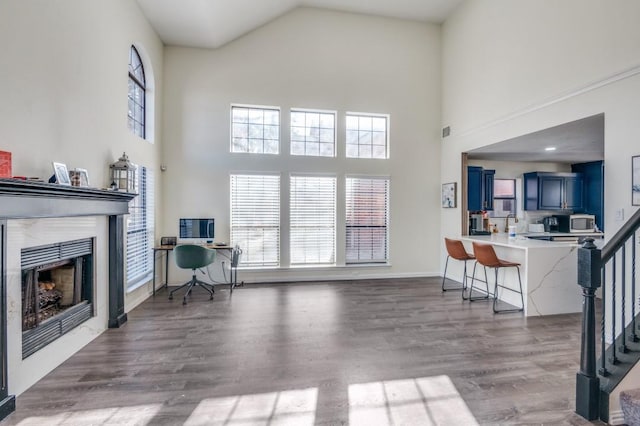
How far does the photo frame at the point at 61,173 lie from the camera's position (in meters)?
2.66

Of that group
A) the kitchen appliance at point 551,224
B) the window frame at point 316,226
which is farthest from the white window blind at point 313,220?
the kitchen appliance at point 551,224

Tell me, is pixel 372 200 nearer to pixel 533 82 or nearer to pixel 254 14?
pixel 533 82

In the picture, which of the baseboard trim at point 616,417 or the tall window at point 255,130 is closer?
the baseboard trim at point 616,417

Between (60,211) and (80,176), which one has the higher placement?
(80,176)

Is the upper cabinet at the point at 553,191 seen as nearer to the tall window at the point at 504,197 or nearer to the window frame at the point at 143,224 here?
the tall window at the point at 504,197

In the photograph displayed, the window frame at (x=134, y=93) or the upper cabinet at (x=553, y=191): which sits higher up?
the window frame at (x=134, y=93)

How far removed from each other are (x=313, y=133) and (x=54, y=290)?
14.9ft

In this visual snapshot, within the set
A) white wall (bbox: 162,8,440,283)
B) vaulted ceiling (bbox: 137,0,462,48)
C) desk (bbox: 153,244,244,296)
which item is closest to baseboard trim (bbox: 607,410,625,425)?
white wall (bbox: 162,8,440,283)

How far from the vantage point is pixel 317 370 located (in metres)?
2.71

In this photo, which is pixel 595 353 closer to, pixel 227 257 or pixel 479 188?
pixel 479 188

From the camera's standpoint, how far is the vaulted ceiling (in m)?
4.65

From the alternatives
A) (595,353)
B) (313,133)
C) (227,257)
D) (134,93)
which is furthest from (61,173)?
(595,353)

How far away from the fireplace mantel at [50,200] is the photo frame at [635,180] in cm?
504

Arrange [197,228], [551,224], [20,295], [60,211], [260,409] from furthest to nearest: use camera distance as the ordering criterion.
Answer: [551,224]
[197,228]
[60,211]
[20,295]
[260,409]
